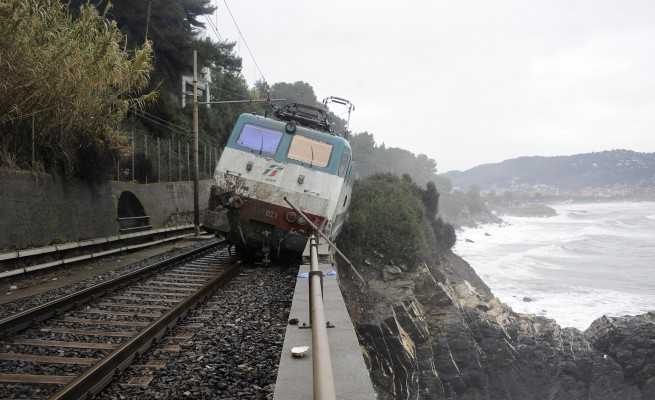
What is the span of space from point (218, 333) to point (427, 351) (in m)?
18.3

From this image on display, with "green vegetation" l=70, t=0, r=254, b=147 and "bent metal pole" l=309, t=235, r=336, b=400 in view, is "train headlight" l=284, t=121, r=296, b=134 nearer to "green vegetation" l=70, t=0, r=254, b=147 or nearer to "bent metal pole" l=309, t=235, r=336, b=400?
"bent metal pole" l=309, t=235, r=336, b=400

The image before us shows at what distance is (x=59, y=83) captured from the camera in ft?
33.0

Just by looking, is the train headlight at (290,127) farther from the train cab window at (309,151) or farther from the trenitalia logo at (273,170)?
the trenitalia logo at (273,170)

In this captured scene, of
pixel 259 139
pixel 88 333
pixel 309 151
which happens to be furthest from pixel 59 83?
pixel 88 333

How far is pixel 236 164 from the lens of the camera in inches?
402

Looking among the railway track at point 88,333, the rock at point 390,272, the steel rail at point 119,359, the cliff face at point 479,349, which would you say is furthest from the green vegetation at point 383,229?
the steel rail at point 119,359

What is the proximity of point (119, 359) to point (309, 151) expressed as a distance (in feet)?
21.0

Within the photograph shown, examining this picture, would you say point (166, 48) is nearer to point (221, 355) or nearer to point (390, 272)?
point (390, 272)

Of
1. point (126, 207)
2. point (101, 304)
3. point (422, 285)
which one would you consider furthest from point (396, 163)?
point (101, 304)

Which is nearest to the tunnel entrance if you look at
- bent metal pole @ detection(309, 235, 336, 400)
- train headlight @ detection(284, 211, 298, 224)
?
train headlight @ detection(284, 211, 298, 224)

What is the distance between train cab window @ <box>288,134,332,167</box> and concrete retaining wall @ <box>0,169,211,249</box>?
553 cm

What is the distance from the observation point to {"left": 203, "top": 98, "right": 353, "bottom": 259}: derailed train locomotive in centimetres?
984

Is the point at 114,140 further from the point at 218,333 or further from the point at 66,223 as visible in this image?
the point at 218,333

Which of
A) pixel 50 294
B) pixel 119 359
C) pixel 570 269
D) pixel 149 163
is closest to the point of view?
pixel 119 359
